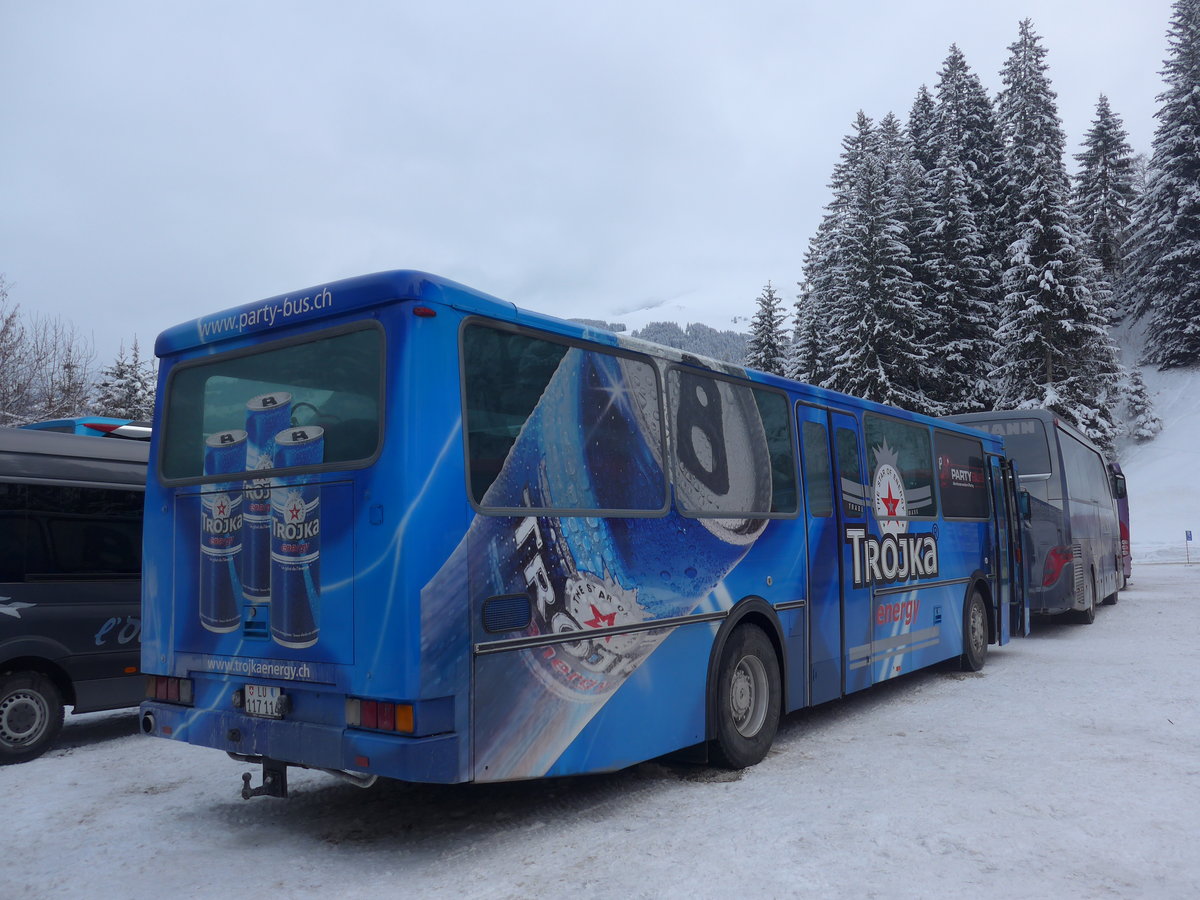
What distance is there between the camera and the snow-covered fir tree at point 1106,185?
5712cm

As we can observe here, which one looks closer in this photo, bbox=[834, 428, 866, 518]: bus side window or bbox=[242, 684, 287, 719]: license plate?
bbox=[242, 684, 287, 719]: license plate

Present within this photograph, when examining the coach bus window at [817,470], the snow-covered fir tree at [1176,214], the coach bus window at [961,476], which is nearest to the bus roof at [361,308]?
the coach bus window at [817,470]

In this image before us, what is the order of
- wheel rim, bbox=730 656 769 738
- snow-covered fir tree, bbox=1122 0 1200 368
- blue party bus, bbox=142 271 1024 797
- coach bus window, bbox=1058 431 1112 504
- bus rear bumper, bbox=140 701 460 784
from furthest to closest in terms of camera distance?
1. snow-covered fir tree, bbox=1122 0 1200 368
2. coach bus window, bbox=1058 431 1112 504
3. wheel rim, bbox=730 656 769 738
4. blue party bus, bbox=142 271 1024 797
5. bus rear bumper, bbox=140 701 460 784

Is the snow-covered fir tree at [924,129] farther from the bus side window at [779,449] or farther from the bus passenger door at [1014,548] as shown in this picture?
the bus side window at [779,449]

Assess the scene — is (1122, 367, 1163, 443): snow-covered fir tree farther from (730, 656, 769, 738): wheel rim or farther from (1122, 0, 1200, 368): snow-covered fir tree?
(730, 656, 769, 738): wheel rim

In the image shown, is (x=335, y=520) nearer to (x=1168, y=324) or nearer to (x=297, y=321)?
(x=297, y=321)

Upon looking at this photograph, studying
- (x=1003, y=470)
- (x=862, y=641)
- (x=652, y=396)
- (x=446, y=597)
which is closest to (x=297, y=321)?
(x=446, y=597)

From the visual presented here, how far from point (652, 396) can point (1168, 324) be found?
2269 inches

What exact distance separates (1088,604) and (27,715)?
1526 centimetres

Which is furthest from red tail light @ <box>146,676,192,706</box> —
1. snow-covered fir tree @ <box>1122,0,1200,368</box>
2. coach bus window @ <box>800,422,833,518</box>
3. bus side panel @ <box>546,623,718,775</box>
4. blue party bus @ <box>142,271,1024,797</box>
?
snow-covered fir tree @ <box>1122,0,1200,368</box>

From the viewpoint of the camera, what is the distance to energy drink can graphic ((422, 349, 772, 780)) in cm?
493

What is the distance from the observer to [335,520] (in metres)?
4.98

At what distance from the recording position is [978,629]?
468 inches

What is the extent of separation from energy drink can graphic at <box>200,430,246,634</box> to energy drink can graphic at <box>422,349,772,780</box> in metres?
1.52
